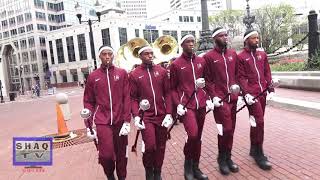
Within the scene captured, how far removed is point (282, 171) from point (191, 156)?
1268 mm

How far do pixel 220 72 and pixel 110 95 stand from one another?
5.23ft

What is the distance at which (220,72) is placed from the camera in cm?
521

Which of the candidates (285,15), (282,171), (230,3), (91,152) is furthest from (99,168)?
(230,3)

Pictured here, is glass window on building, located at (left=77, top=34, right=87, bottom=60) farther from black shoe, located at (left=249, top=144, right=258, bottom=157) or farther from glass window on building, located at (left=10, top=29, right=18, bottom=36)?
black shoe, located at (left=249, top=144, right=258, bottom=157)

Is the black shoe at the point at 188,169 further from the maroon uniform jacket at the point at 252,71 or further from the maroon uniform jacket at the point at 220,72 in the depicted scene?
the maroon uniform jacket at the point at 252,71

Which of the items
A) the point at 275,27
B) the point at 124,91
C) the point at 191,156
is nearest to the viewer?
the point at 124,91

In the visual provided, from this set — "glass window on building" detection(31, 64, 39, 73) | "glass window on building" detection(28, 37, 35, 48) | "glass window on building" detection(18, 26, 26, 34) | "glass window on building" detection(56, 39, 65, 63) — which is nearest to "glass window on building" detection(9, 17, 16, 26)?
"glass window on building" detection(18, 26, 26, 34)

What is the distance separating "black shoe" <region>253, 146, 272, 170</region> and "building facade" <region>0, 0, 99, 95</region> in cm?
7806

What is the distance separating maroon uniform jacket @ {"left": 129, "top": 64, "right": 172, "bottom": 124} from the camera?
4.89 metres

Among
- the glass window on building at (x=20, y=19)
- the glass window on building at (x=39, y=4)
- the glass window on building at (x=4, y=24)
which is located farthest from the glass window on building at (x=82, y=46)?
the glass window on building at (x=4, y=24)

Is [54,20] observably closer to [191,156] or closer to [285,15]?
[285,15]

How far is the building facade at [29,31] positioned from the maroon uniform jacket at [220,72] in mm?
77910

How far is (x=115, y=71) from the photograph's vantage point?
191 inches

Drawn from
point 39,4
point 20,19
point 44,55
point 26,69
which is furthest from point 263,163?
point 20,19
